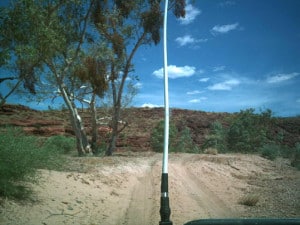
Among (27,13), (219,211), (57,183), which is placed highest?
(27,13)

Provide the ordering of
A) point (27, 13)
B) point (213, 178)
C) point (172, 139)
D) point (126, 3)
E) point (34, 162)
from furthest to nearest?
point (172, 139), point (126, 3), point (213, 178), point (27, 13), point (34, 162)

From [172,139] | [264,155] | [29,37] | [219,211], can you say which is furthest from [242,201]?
[172,139]

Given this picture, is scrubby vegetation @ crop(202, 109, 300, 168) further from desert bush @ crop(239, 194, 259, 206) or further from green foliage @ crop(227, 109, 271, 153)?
desert bush @ crop(239, 194, 259, 206)

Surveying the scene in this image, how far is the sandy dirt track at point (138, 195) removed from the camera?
899 cm

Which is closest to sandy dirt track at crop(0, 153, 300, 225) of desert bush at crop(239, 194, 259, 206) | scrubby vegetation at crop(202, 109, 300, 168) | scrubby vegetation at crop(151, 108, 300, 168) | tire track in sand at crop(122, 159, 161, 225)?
tire track in sand at crop(122, 159, 161, 225)

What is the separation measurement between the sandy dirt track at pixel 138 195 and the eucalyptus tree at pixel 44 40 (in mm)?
4470

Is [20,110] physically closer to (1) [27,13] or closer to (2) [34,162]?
(1) [27,13]

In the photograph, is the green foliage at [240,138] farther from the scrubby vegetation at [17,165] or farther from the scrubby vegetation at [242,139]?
the scrubby vegetation at [17,165]

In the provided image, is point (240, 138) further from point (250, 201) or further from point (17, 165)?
point (17, 165)

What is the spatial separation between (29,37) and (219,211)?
30.7 feet

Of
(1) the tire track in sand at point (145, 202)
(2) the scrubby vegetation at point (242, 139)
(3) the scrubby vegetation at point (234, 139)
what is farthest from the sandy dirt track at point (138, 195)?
(2) the scrubby vegetation at point (242, 139)

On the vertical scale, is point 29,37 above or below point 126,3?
below

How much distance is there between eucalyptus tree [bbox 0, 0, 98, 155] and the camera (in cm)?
1429

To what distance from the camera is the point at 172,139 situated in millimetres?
41156
